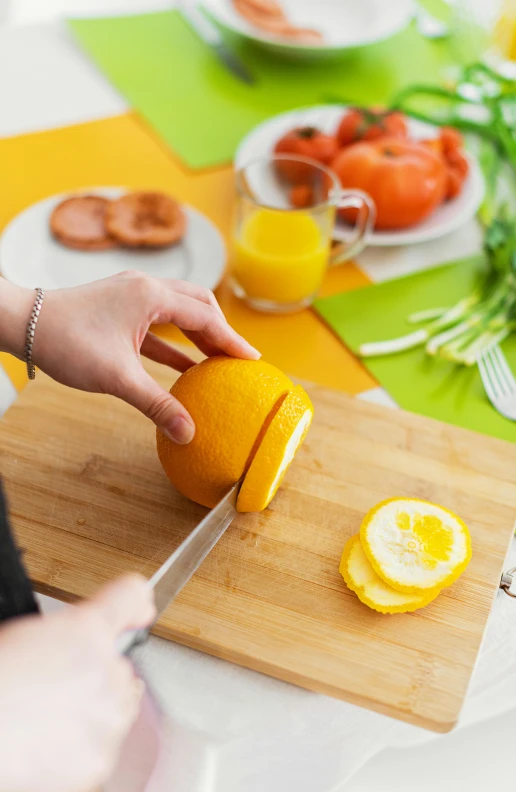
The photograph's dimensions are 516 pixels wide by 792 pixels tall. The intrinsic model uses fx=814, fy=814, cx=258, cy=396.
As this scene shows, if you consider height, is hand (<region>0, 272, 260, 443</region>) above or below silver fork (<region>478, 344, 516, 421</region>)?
above

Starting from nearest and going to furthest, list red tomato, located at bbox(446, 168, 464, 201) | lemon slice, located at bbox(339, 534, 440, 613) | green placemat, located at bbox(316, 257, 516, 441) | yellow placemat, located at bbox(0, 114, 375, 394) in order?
lemon slice, located at bbox(339, 534, 440, 613)
green placemat, located at bbox(316, 257, 516, 441)
yellow placemat, located at bbox(0, 114, 375, 394)
red tomato, located at bbox(446, 168, 464, 201)

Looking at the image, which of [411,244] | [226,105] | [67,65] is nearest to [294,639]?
[411,244]

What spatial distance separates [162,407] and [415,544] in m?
0.38

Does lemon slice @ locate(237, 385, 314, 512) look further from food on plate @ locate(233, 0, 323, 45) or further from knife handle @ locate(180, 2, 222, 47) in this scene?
knife handle @ locate(180, 2, 222, 47)

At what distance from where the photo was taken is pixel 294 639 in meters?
1.04

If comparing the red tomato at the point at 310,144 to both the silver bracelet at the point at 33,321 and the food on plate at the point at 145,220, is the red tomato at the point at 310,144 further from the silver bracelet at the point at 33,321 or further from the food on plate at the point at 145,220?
the silver bracelet at the point at 33,321

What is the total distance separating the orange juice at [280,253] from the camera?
1538mm

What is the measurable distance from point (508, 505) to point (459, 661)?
30cm

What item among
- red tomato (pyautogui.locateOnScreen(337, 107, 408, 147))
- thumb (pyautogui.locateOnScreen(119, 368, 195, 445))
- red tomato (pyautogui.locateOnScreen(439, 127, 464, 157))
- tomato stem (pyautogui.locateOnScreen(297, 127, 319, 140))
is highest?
thumb (pyautogui.locateOnScreen(119, 368, 195, 445))

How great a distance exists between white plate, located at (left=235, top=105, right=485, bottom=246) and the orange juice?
6.7 inches

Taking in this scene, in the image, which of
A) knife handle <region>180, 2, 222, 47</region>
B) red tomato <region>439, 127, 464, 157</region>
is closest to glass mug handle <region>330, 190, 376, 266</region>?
red tomato <region>439, 127, 464, 157</region>

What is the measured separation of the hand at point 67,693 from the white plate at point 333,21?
6.11 feet

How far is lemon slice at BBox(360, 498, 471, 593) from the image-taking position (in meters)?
1.06

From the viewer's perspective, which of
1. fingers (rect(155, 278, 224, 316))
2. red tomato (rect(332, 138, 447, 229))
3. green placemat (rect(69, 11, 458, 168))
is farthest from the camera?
green placemat (rect(69, 11, 458, 168))
